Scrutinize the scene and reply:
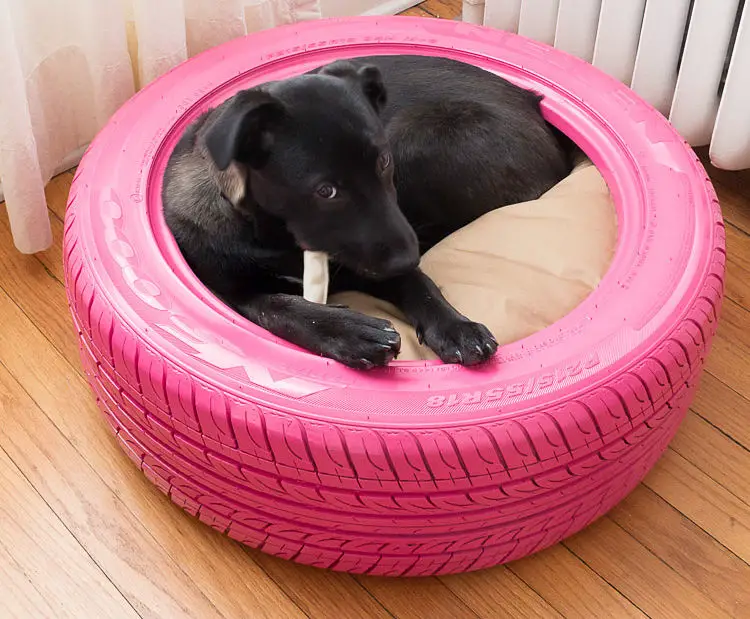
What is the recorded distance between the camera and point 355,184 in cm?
152

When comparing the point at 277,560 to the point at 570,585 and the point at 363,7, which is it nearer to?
the point at 570,585

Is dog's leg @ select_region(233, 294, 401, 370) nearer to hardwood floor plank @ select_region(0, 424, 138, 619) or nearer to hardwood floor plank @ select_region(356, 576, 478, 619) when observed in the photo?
hardwood floor plank @ select_region(356, 576, 478, 619)

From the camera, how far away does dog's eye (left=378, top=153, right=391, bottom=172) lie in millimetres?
1541

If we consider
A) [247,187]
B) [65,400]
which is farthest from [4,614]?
[247,187]

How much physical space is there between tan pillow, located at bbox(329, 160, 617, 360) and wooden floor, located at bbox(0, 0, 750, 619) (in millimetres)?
402

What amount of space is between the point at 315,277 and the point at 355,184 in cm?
21

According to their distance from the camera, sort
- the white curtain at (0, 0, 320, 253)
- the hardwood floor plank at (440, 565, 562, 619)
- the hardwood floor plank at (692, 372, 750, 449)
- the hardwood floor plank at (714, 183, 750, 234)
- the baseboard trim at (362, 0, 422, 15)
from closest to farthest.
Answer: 1. the hardwood floor plank at (440, 565, 562, 619)
2. the hardwood floor plank at (692, 372, 750, 449)
3. the white curtain at (0, 0, 320, 253)
4. the hardwood floor plank at (714, 183, 750, 234)
5. the baseboard trim at (362, 0, 422, 15)

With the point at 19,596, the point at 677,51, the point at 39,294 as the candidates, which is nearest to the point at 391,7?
the point at 677,51

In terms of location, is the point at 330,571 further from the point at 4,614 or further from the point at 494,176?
the point at 494,176

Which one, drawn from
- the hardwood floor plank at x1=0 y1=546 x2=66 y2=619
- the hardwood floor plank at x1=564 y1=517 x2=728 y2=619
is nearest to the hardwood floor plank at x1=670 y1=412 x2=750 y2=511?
the hardwood floor plank at x1=564 y1=517 x2=728 y2=619

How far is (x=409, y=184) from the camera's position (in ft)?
6.10

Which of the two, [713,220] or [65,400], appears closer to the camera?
[713,220]

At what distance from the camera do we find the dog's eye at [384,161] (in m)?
1.54

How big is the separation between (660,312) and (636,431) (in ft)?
0.66
